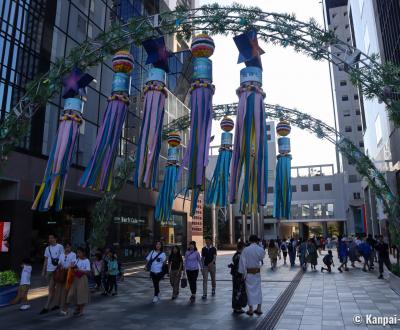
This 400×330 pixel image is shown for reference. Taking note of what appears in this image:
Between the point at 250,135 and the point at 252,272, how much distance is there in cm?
353

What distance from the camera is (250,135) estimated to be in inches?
392

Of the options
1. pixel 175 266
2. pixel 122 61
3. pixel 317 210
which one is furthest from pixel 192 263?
pixel 317 210

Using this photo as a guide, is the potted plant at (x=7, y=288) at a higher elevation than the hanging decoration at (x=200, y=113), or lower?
lower

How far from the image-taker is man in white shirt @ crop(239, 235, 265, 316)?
888 cm

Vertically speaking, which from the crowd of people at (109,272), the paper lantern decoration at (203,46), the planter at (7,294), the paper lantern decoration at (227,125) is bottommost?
the planter at (7,294)

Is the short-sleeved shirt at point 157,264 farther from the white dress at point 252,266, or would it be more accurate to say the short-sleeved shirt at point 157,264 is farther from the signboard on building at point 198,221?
the signboard on building at point 198,221

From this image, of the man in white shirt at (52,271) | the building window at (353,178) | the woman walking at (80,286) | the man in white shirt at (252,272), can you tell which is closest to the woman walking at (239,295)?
the man in white shirt at (252,272)

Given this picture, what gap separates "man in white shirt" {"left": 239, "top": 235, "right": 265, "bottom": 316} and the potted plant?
22.3 ft

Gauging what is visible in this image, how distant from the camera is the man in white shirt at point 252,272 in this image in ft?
29.1

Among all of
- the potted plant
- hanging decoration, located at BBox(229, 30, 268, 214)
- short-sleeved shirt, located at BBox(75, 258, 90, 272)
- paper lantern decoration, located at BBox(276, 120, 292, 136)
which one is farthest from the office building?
paper lantern decoration, located at BBox(276, 120, 292, 136)

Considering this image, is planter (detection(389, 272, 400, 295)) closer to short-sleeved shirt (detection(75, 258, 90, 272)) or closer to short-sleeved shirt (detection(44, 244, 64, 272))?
short-sleeved shirt (detection(75, 258, 90, 272))

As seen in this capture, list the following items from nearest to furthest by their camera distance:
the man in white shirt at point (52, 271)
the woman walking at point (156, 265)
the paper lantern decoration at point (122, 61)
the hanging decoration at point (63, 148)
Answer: the man in white shirt at point (52, 271)
the woman walking at point (156, 265)
the hanging decoration at point (63, 148)
the paper lantern decoration at point (122, 61)

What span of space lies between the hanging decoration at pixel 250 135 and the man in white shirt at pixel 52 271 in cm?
496

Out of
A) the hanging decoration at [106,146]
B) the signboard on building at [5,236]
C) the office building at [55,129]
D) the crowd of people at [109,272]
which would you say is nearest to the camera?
the crowd of people at [109,272]
